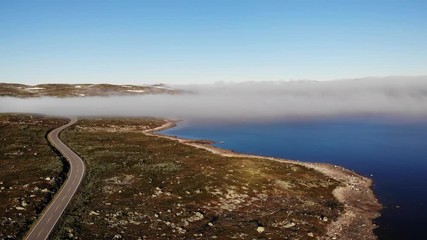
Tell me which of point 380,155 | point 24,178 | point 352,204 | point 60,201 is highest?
point 60,201

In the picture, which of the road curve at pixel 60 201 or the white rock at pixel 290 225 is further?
the white rock at pixel 290 225

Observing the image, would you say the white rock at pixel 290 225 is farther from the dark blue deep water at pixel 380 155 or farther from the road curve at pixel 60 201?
the road curve at pixel 60 201

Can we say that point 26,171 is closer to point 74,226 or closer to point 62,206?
point 62,206

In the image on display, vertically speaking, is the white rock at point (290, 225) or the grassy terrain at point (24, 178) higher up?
the grassy terrain at point (24, 178)

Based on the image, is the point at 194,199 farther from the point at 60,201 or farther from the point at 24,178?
the point at 24,178

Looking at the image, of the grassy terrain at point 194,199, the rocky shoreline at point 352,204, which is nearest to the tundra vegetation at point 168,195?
the grassy terrain at point 194,199

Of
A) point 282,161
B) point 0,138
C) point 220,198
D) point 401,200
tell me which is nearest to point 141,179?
point 220,198

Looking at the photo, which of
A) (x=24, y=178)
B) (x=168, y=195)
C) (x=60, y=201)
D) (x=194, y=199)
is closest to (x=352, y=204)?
(x=194, y=199)
